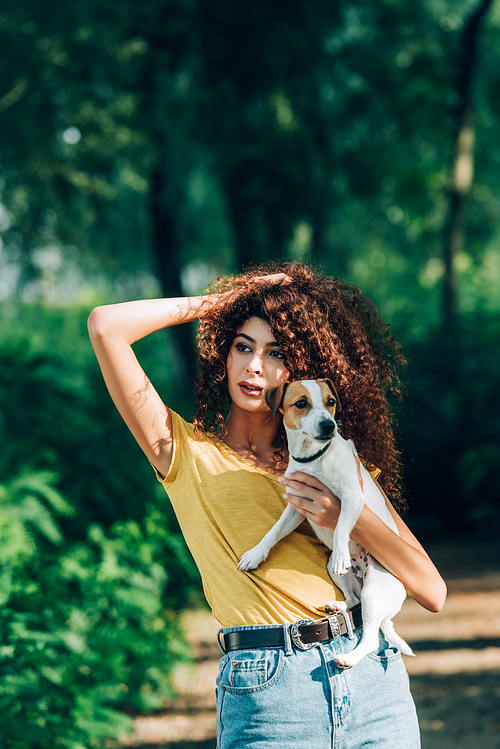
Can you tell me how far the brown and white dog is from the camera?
158 cm

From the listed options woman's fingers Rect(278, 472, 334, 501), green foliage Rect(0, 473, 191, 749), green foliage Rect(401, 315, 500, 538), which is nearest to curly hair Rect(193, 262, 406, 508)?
woman's fingers Rect(278, 472, 334, 501)

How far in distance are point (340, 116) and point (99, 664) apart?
698 centimetres

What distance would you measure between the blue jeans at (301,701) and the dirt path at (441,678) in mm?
2939

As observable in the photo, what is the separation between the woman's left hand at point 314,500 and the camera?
5.25 ft

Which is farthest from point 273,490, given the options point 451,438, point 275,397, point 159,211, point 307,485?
point 159,211

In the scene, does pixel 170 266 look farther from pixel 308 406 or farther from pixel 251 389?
pixel 308 406

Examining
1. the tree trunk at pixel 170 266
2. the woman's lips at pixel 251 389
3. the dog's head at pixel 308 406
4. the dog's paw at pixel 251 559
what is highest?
the tree trunk at pixel 170 266

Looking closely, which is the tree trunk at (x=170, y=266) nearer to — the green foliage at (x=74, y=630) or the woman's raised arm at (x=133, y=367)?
the green foliage at (x=74, y=630)

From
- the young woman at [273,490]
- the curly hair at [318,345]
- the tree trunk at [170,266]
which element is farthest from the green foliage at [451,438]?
the young woman at [273,490]

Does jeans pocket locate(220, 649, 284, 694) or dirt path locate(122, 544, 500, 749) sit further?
dirt path locate(122, 544, 500, 749)

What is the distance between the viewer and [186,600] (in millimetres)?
6020

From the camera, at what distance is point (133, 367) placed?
5.97ft

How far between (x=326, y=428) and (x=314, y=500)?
206 millimetres

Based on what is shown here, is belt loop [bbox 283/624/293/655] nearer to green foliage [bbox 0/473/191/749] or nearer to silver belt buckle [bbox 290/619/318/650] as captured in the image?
silver belt buckle [bbox 290/619/318/650]
